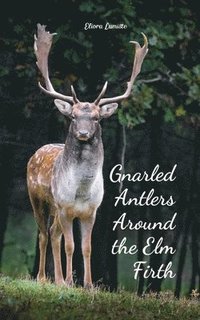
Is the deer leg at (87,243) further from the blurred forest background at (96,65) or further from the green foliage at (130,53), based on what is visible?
the green foliage at (130,53)

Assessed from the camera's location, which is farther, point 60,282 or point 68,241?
point 60,282

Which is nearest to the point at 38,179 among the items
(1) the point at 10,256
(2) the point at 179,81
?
(2) the point at 179,81

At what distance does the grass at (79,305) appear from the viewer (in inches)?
445

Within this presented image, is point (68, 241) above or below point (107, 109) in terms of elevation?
below

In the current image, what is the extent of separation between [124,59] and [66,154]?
5727 millimetres

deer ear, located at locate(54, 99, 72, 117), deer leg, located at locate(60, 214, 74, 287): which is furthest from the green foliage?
deer leg, located at locate(60, 214, 74, 287)

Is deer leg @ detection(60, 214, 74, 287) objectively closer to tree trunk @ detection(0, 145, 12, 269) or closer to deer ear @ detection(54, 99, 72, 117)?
deer ear @ detection(54, 99, 72, 117)

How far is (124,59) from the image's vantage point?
19156 mm

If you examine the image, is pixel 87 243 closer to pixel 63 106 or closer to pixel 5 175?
pixel 63 106

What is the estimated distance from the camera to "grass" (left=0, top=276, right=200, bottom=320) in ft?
37.1

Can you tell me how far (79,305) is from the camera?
11.9 metres

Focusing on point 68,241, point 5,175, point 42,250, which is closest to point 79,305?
point 68,241

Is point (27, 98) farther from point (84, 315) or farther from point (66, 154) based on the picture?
point (84, 315)

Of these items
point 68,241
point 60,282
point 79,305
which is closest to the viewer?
point 79,305
